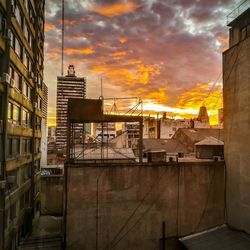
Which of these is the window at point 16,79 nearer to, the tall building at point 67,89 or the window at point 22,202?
the window at point 22,202

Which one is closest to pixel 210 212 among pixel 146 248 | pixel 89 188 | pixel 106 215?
pixel 146 248

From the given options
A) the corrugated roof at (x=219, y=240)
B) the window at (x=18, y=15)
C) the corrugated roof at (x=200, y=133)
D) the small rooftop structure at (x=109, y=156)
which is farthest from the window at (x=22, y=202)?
the corrugated roof at (x=200, y=133)

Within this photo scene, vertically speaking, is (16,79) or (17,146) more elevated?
(16,79)

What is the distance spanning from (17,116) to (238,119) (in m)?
19.3

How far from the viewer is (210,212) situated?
1944 centimetres

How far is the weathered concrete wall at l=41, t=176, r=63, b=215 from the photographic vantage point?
34.4 metres

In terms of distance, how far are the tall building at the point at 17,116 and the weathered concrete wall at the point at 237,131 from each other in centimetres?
1684

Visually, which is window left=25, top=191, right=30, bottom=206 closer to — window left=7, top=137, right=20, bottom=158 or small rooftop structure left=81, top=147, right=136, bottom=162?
window left=7, top=137, right=20, bottom=158

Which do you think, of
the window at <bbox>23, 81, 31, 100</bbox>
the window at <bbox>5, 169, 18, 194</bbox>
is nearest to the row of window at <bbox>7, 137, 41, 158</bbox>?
the window at <bbox>5, 169, 18, 194</bbox>

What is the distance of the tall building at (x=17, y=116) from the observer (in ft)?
58.2

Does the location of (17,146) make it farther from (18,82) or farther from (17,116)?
(18,82)

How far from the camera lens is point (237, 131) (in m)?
17.6

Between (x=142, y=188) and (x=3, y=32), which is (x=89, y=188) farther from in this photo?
(x=3, y=32)

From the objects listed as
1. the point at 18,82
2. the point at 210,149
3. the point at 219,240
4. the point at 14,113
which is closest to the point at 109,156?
the point at 14,113
